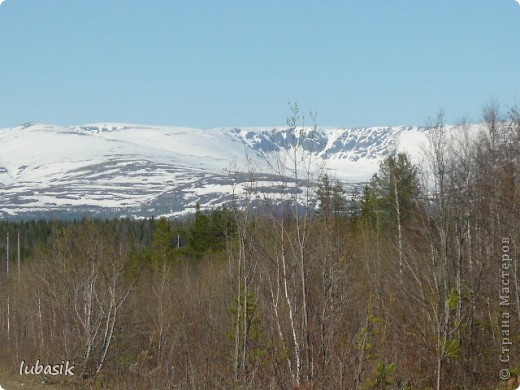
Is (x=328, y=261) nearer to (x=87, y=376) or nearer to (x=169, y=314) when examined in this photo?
(x=87, y=376)

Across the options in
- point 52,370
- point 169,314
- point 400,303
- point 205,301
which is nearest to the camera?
point 400,303

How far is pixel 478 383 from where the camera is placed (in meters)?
18.2

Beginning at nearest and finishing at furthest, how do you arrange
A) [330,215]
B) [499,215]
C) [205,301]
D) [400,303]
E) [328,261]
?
[328,261]
[330,215]
[400,303]
[499,215]
[205,301]

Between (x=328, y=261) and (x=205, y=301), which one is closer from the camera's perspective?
(x=328, y=261)

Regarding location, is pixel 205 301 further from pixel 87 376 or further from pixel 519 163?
pixel 519 163

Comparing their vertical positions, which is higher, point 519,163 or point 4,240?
point 519,163

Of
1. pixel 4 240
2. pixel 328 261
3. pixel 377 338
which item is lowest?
pixel 4 240

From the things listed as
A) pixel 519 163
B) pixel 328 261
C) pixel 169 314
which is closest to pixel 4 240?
pixel 169 314

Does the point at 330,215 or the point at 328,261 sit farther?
the point at 330,215

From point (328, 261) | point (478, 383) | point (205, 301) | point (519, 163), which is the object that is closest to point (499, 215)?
point (519, 163)

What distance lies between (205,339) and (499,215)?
29.5 feet

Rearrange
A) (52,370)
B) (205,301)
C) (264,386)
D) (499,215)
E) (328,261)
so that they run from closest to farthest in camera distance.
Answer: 1. (264,386)
2. (328,261)
3. (499,215)
4. (52,370)
5. (205,301)

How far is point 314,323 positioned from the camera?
14.5 m

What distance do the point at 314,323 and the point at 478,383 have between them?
5.42m
